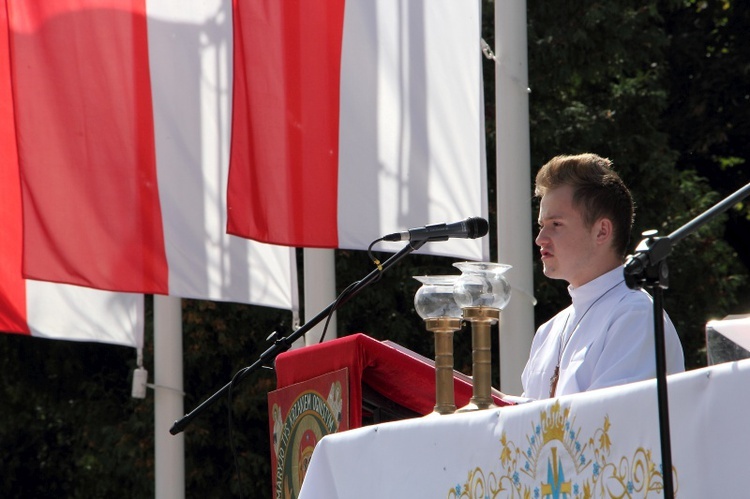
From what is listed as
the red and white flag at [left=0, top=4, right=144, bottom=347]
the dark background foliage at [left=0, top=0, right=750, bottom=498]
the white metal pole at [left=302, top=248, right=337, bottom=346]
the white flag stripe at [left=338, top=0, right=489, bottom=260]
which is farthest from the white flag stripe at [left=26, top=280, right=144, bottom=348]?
the dark background foliage at [left=0, top=0, right=750, bottom=498]

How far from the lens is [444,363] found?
310 centimetres

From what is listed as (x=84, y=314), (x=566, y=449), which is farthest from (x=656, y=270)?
(x=84, y=314)

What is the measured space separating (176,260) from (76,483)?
27.1ft

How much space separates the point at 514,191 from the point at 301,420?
3499 mm

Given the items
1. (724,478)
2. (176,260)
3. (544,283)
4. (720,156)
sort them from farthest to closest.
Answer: (720,156)
(544,283)
(176,260)
(724,478)

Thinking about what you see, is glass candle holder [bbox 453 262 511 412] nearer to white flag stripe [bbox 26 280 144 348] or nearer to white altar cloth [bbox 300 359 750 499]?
white altar cloth [bbox 300 359 750 499]

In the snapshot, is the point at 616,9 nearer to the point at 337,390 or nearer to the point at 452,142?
the point at 452,142

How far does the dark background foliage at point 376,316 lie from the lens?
1302 cm

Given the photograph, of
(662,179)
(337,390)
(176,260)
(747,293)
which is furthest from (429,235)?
(747,293)

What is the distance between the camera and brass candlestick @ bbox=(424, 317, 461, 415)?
3033mm

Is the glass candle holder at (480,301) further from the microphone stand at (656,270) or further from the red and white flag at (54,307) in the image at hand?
the red and white flag at (54,307)

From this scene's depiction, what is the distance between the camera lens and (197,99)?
7344 mm

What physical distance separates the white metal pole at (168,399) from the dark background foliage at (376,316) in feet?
11.0

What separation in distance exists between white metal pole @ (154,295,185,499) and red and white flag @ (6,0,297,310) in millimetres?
1785
